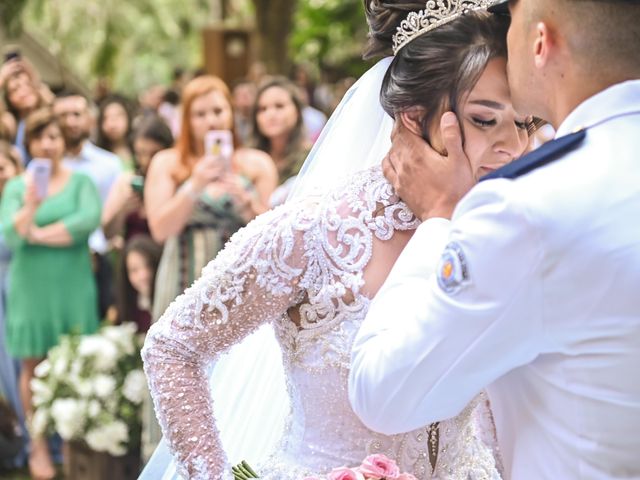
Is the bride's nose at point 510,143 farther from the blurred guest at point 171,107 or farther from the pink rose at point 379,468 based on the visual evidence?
the blurred guest at point 171,107

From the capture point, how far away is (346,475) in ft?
7.13

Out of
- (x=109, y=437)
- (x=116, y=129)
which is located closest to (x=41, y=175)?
(x=109, y=437)

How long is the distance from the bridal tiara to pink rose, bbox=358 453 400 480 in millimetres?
877

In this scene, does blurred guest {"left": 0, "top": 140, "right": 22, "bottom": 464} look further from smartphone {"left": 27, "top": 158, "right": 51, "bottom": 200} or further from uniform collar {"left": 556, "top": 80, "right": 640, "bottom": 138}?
uniform collar {"left": 556, "top": 80, "right": 640, "bottom": 138}

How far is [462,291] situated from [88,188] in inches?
214

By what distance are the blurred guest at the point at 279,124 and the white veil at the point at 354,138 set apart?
166 inches

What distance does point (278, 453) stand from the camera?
2553 mm

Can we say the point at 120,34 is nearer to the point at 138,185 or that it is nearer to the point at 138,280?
the point at 138,185

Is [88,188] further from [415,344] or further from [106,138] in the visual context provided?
[415,344]

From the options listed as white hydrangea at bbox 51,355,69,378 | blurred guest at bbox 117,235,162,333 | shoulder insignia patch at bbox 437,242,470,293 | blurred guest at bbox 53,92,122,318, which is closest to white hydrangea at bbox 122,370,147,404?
white hydrangea at bbox 51,355,69,378

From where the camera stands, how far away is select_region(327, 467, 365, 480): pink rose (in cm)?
217

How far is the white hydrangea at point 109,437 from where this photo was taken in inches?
236

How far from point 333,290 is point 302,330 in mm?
121

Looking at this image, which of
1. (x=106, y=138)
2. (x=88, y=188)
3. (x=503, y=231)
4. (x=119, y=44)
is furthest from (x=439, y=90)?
(x=119, y=44)
